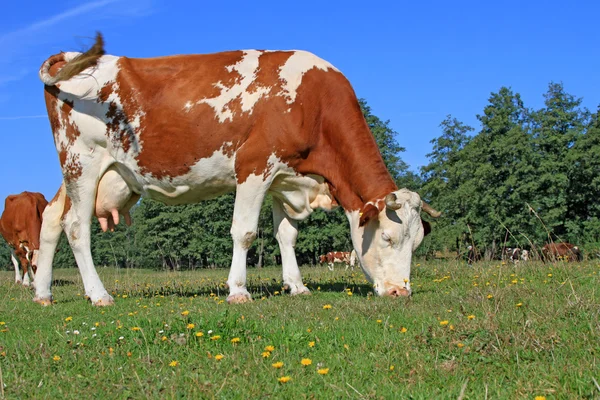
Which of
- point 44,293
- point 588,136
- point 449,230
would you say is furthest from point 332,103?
point 588,136

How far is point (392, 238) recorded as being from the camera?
805cm

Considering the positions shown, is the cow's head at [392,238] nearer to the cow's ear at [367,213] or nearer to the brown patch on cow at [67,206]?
the cow's ear at [367,213]

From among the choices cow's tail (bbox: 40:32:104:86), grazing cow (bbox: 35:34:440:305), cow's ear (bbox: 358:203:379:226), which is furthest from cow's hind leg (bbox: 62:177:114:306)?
cow's ear (bbox: 358:203:379:226)

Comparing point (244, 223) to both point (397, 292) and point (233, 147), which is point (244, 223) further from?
point (397, 292)

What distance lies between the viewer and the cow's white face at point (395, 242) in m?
8.03

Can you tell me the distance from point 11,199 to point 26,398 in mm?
16007

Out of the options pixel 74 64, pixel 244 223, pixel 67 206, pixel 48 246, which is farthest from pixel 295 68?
pixel 48 246

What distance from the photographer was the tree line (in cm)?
4712

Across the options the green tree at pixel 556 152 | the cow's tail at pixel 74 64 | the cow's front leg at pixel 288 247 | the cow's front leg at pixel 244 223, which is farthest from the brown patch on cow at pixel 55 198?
the green tree at pixel 556 152

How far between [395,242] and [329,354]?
368 centimetres

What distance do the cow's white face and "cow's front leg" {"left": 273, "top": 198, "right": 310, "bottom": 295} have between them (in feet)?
4.82

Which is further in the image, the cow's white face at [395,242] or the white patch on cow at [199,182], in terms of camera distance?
the white patch on cow at [199,182]

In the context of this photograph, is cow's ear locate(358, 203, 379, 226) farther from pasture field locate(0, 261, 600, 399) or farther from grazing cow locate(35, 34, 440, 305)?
pasture field locate(0, 261, 600, 399)

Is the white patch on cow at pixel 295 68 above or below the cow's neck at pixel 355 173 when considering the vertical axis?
above
